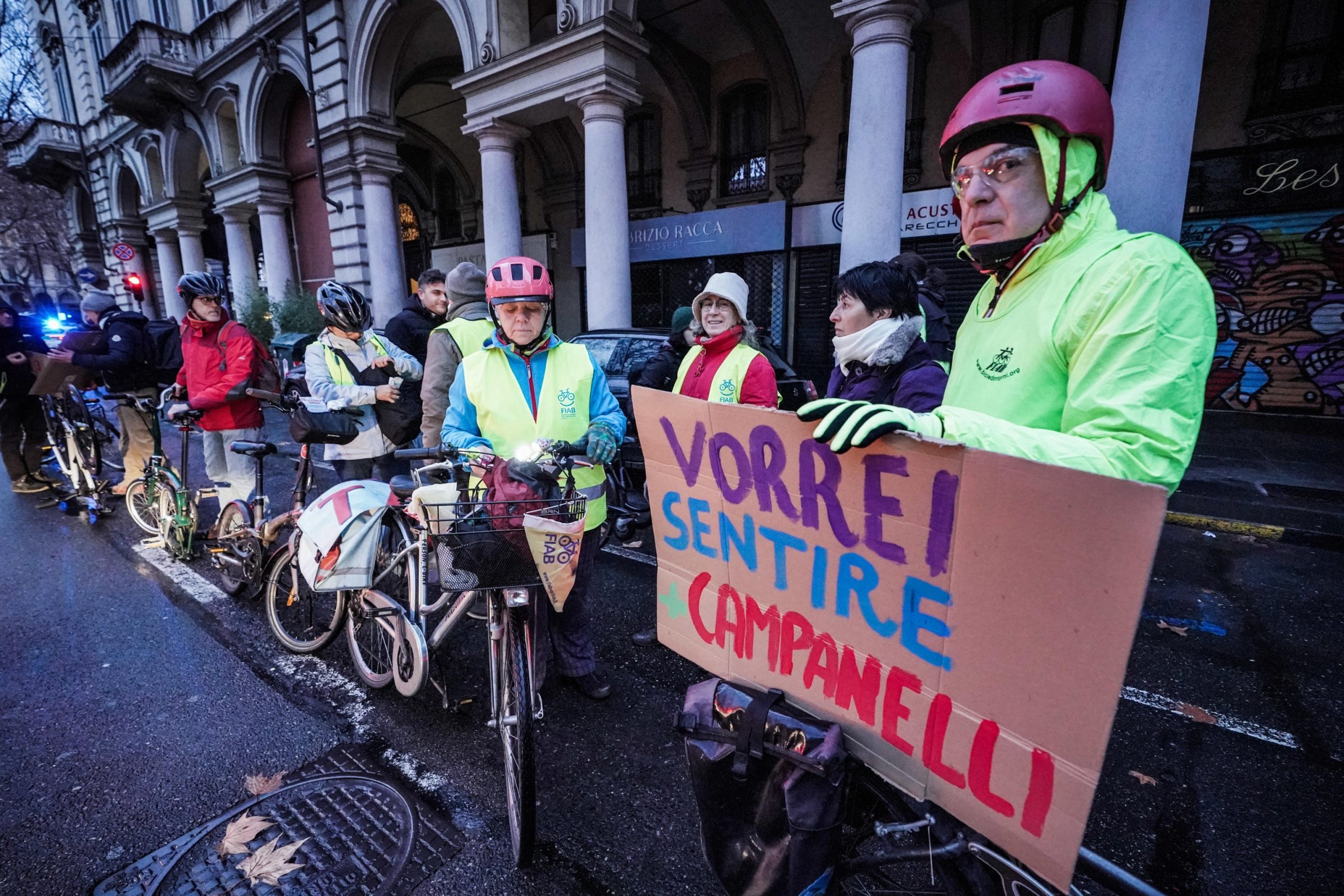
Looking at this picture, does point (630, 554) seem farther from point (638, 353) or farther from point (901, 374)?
point (901, 374)

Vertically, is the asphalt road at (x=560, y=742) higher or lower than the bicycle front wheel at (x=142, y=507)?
lower

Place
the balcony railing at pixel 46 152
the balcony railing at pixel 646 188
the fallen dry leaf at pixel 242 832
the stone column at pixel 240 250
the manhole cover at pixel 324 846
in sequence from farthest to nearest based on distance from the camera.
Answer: the balcony railing at pixel 46 152 < the stone column at pixel 240 250 < the balcony railing at pixel 646 188 < the fallen dry leaf at pixel 242 832 < the manhole cover at pixel 324 846

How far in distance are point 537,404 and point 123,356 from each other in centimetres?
509

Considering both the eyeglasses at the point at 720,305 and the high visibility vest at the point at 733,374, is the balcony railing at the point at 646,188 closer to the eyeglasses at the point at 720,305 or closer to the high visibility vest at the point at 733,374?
the eyeglasses at the point at 720,305

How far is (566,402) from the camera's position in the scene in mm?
2686

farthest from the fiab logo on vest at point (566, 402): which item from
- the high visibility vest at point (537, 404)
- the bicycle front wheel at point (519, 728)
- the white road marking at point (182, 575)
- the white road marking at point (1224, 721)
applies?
the white road marking at point (182, 575)

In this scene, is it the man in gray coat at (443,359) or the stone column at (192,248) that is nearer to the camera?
the man in gray coat at (443,359)

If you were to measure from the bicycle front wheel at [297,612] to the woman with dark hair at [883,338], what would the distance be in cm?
282

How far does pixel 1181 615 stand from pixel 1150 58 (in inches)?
178

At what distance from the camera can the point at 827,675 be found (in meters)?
1.37

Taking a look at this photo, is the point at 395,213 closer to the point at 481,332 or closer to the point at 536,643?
the point at 481,332

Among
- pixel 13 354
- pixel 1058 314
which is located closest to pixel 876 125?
pixel 1058 314

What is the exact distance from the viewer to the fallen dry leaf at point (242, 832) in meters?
2.14


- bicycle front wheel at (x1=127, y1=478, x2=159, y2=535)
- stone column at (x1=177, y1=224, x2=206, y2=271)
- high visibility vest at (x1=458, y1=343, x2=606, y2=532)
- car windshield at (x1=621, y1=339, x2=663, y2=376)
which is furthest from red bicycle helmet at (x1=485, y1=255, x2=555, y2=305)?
stone column at (x1=177, y1=224, x2=206, y2=271)
